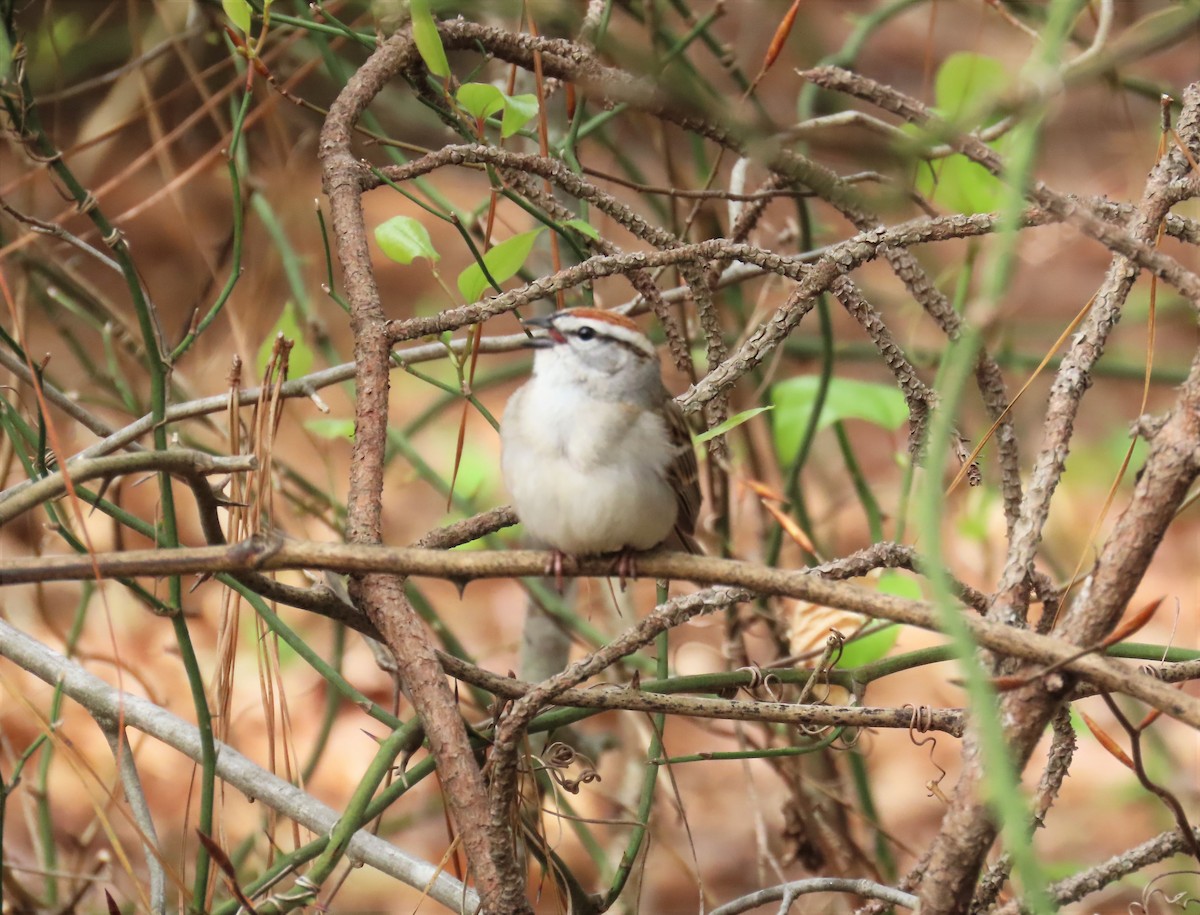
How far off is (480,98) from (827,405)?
1.41m

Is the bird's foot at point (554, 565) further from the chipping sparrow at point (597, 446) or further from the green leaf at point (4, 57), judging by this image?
the green leaf at point (4, 57)

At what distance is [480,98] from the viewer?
6.62 feet

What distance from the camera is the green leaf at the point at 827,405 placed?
3016mm

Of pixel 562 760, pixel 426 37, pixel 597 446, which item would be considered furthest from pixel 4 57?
pixel 562 760

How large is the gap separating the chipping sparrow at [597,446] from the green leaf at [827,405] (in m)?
0.73

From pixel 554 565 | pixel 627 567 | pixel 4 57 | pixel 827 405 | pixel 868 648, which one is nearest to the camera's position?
pixel 554 565

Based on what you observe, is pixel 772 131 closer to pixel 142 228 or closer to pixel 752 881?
pixel 752 881

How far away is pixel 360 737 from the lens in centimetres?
484

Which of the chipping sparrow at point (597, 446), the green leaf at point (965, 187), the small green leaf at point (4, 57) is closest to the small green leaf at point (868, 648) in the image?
the chipping sparrow at point (597, 446)

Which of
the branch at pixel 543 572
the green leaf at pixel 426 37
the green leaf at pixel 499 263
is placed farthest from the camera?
the green leaf at pixel 499 263

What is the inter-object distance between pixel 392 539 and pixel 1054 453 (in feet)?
13.7

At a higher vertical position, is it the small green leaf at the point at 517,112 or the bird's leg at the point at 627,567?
the small green leaf at the point at 517,112

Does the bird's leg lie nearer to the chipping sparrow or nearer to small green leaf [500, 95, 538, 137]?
the chipping sparrow

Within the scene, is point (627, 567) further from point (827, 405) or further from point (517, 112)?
point (827, 405)
